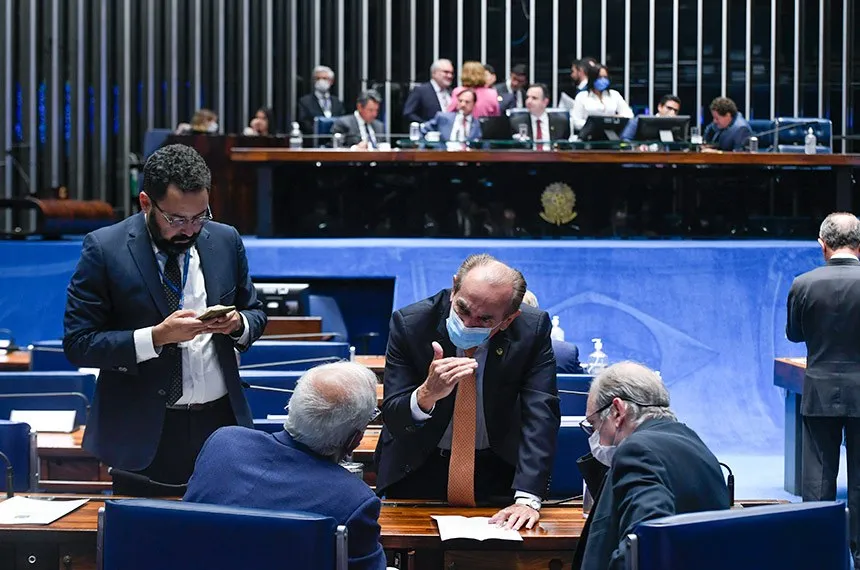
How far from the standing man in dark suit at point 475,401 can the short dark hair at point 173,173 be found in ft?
2.13

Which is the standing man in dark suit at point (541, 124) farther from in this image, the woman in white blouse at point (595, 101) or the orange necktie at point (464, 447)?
the orange necktie at point (464, 447)

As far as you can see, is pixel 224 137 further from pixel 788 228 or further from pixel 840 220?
pixel 840 220

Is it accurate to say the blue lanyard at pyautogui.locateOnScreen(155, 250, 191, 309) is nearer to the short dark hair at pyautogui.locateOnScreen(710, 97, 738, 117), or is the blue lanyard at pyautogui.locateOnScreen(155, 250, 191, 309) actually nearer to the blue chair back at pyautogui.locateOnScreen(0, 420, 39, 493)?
the blue chair back at pyautogui.locateOnScreen(0, 420, 39, 493)

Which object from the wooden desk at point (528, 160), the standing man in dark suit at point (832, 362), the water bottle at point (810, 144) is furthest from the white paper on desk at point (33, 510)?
the water bottle at point (810, 144)

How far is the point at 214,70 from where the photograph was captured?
47.2ft

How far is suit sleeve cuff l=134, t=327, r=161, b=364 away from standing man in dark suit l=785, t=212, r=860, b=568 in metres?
3.48

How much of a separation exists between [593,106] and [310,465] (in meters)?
9.07

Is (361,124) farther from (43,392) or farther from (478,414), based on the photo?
(478,414)

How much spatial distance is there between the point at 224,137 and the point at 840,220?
21.4 ft

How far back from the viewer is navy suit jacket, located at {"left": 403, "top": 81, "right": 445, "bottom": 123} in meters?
11.6

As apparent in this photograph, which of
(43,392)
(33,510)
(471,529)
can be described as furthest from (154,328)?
(43,392)

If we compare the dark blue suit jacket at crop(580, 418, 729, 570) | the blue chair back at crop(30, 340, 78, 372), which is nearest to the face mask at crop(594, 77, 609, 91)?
the blue chair back at crop(30, 340, 78, 372)

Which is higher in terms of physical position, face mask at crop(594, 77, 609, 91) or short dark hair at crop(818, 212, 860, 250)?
face mask at crop(594, 77, 609, 91)

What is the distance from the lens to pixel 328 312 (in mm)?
8820
